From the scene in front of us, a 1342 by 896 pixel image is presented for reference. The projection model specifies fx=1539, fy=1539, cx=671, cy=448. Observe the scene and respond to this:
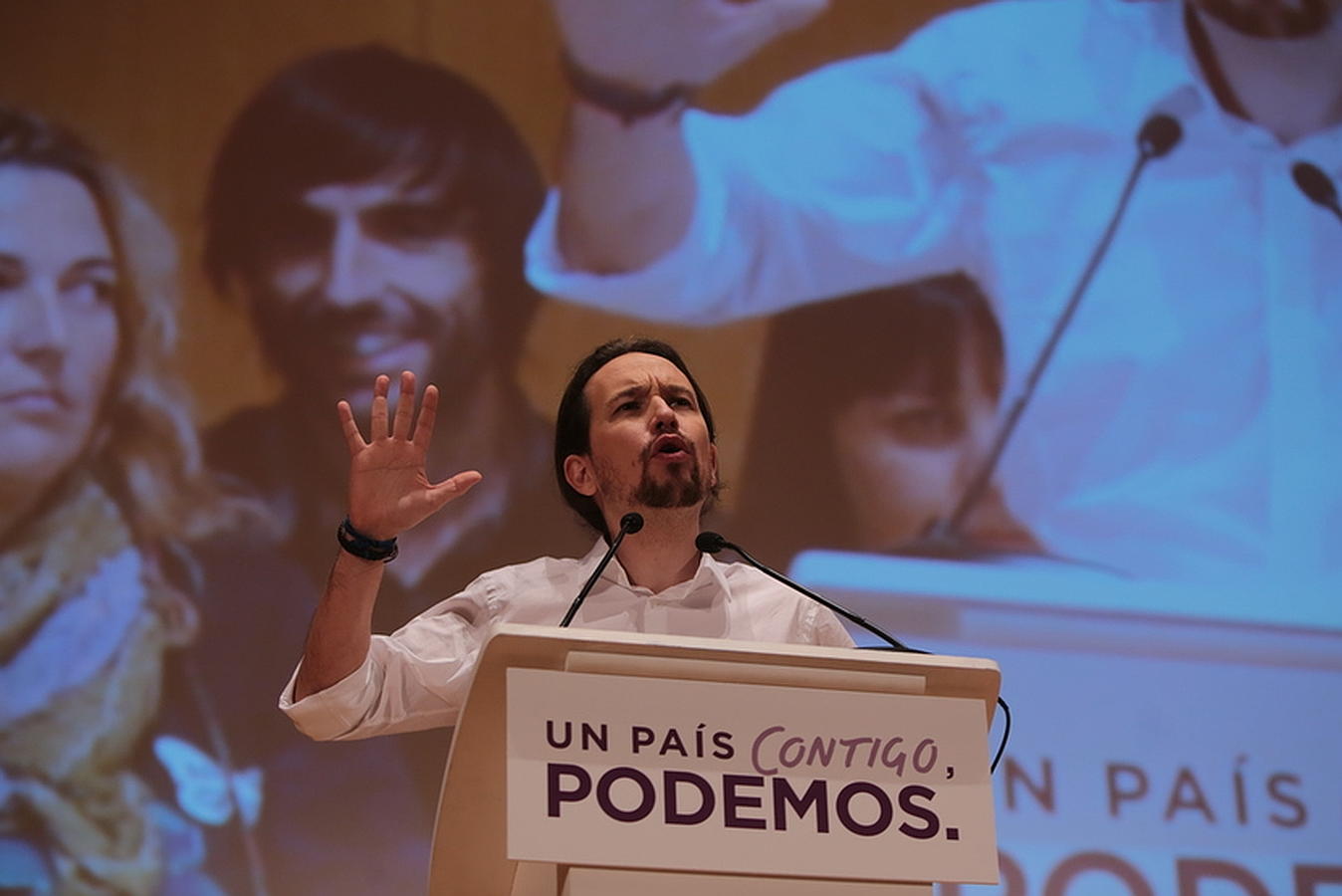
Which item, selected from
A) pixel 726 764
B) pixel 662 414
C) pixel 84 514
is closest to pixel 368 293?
pixel 84 514

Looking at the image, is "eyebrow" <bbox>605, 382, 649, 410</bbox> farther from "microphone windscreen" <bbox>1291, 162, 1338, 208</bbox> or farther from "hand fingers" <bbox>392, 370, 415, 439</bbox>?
"microphone windscreen" <bbox>1291, 162, 1338, 208</bbox>

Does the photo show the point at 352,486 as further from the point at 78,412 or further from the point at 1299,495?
the point at 1299,495

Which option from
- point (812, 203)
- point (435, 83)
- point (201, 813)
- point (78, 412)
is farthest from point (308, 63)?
point (201, 813)

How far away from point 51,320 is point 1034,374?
2.19 metres

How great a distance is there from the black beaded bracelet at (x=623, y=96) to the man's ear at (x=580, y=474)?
1516 mm

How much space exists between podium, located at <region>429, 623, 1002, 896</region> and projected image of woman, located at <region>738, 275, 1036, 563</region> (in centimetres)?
187

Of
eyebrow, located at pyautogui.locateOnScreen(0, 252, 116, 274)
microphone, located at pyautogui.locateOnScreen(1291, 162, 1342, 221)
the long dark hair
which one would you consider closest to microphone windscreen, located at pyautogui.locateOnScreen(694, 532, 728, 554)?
the long dark hair

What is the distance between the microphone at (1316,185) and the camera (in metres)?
3.88

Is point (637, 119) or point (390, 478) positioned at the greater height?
point (637, 119)

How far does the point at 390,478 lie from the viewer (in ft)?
6.18

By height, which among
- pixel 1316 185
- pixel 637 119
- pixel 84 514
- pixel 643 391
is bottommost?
pixel 643 391

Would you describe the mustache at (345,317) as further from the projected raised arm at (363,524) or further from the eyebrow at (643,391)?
the projected raised arm at (363,524)

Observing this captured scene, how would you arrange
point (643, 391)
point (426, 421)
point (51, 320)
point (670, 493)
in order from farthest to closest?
point (51, 320) < point (643, 391) < point (670, 493) < point (426, 421)

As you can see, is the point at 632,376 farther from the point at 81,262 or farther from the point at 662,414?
the point at 81,262
